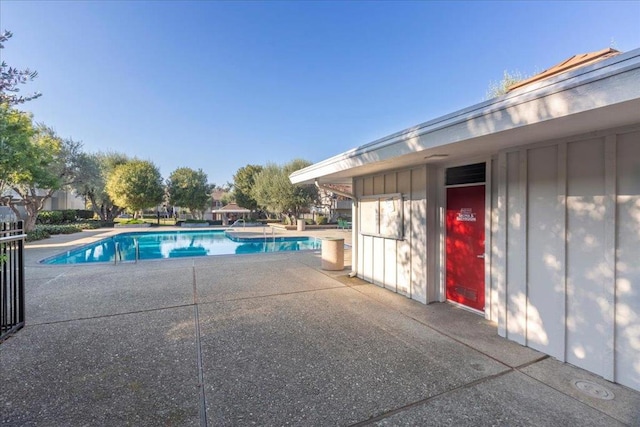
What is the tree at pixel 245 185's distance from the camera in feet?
118

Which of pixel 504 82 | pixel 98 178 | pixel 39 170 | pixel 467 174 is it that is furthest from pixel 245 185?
pixel 467 174

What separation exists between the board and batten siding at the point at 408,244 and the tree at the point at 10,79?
5.46 m

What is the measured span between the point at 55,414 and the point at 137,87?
1450 cm

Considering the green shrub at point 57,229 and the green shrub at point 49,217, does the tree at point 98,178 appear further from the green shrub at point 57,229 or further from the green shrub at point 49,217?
the green shrub at point 57,229

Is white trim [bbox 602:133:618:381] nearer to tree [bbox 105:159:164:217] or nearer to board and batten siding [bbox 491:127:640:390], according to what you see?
board and batten siding [bbox 491:127:640:390]

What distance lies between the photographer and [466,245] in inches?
186

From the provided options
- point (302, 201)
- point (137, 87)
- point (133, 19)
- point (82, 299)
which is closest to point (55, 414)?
point (82, 299)

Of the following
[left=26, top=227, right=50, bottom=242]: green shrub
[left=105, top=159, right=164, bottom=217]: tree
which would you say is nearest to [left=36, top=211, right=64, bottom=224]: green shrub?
[left=105, top=159, right=164, bottom=217]: tree

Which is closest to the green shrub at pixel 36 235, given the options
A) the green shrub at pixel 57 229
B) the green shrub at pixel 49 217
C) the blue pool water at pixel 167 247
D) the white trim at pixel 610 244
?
the green shrub at pixel 57 229

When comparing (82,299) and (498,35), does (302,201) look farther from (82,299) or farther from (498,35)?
(82,299)

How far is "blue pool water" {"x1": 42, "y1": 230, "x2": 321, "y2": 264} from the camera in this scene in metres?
12.4

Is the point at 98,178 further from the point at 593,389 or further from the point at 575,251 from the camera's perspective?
the point at 593,389

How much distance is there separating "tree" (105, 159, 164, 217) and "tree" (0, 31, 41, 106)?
24.3 metres

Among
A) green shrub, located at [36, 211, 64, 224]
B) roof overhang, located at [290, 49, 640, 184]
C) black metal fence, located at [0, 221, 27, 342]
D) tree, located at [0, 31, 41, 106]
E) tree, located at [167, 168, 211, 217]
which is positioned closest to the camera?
roof overhang, located at [290, 49, 640, 184]
